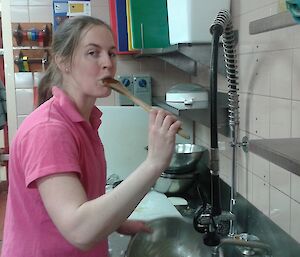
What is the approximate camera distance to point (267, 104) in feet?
4.24

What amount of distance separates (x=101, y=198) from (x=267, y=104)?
76cm

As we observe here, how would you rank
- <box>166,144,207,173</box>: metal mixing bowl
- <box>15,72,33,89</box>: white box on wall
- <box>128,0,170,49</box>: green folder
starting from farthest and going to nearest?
1. <box>15,72,33,89</box>: white box on wall
2. <box>128,0,170,49</box>: green folder
3. <box>166,144,207,173</box>: metal mixing bowl

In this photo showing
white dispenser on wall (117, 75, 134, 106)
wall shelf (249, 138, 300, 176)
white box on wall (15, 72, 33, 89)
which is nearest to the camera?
wall shelf (249, 138, 300, 176)

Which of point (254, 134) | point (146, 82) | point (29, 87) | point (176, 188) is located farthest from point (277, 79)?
point (29, 87)

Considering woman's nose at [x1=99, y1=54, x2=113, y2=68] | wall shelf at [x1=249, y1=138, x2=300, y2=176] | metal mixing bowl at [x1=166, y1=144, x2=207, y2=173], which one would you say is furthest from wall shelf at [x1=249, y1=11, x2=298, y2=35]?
metal mixing bowl at [x1=166, y1=144, x2=207, y2=173]

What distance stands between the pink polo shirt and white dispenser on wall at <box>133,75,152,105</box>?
1.33m

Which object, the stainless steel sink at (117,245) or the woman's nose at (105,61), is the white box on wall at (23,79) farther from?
the woman's nose at (105,61)

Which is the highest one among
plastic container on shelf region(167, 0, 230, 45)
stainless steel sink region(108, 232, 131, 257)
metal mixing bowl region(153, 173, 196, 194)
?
plastic container on shelf region(167, 0, 230, 45)

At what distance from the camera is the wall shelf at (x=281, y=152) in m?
0.56

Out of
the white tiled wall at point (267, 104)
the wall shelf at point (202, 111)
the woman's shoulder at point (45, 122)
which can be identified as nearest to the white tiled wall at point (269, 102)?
the white tiled wall at point (267, 104)

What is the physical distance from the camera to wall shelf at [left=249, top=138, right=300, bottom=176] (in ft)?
1.83

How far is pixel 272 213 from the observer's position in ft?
4.20

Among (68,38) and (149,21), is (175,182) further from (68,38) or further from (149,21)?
(68,38)

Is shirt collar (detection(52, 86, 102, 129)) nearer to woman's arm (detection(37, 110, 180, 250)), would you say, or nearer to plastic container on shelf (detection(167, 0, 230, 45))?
woman's arm (detection(37, 110, 180, 250))
